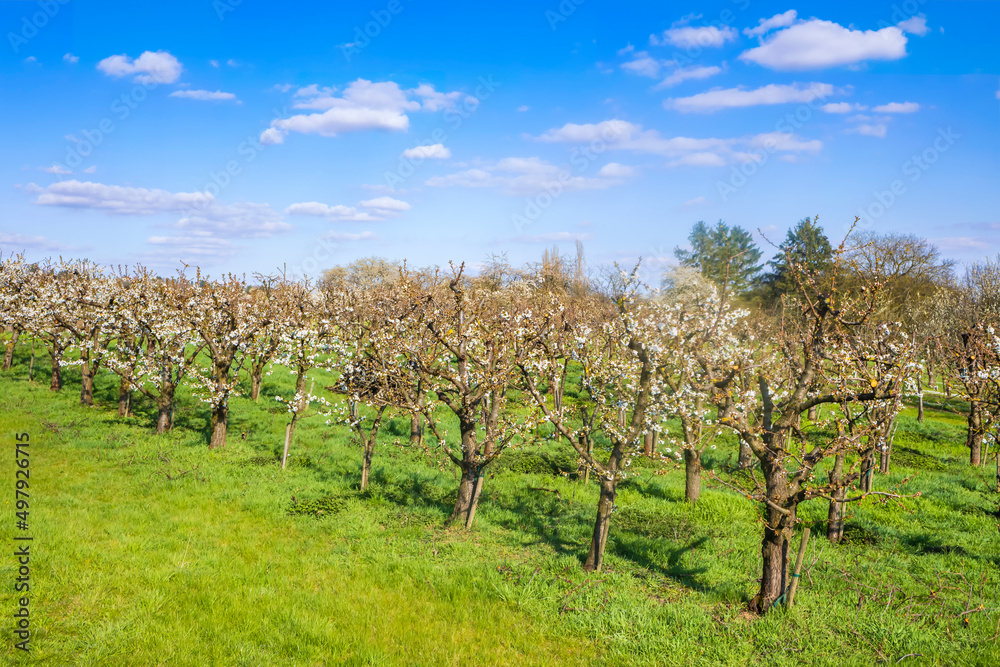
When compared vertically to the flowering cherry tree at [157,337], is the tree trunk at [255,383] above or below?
below

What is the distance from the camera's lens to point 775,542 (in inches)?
378

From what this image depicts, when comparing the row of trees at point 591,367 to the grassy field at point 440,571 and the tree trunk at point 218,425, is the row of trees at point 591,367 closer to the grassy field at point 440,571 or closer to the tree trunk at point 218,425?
the tree trunk at point 218,425

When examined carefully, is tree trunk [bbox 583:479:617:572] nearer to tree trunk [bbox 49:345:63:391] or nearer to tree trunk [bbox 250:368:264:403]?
tree trunk [bbox 250:368:264:403]

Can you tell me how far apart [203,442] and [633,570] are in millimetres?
15736

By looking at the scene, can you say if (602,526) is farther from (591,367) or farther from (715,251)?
(715,251)

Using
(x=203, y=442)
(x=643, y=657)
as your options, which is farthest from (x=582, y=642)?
(x=203, y=442)

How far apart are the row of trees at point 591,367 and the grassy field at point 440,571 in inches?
43.2

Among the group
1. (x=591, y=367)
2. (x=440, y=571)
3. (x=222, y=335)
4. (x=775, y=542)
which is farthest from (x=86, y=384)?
(x=775, y=542)

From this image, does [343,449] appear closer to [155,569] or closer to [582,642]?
[155,569]

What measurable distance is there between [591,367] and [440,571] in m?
5.70

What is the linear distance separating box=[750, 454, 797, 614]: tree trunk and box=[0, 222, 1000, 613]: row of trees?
0.03 m

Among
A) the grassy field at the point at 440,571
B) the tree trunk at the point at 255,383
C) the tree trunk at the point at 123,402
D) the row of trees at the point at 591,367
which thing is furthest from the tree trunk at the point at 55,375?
the grassy field at the point at 440,571

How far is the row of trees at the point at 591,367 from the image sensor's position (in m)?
9.60

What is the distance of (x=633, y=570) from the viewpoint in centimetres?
1145
